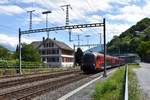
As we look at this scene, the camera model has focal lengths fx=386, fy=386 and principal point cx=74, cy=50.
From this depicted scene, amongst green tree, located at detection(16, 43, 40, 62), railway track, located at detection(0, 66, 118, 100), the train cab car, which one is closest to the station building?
green tree, located at detection(16, 43, 40, 62)

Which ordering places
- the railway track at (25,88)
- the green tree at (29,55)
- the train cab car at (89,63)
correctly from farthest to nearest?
the green tree at (29,55), the train cab car at (89,63), the railway track at (25,88)

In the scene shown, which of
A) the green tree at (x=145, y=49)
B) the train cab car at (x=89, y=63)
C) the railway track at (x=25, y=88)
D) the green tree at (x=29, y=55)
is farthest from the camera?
the green tree at (x=145, y=49)

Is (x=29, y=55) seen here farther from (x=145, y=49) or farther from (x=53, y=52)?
(x=145, y=49)

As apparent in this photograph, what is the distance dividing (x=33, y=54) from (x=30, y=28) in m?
37.9

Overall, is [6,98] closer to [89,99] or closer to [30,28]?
[89,99]

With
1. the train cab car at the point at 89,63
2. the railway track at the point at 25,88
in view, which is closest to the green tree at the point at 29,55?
the train cab car at the point at 89,63

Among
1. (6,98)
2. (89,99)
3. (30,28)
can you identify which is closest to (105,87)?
(89,99)

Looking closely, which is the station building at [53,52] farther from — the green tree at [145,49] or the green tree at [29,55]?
the green tree at [145,49]

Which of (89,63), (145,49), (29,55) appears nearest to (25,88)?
(89,63)

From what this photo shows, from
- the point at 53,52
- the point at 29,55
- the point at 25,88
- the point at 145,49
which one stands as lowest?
the point at 25,88

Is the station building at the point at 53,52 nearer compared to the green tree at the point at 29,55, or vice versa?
the green tree at the point at 29,55

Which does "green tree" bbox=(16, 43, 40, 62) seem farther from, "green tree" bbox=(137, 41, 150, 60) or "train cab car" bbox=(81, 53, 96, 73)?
"green tree" bbox=(137, 41, 150, 60)

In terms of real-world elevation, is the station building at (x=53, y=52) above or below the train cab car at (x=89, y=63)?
above

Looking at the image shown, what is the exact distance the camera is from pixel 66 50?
129 m
